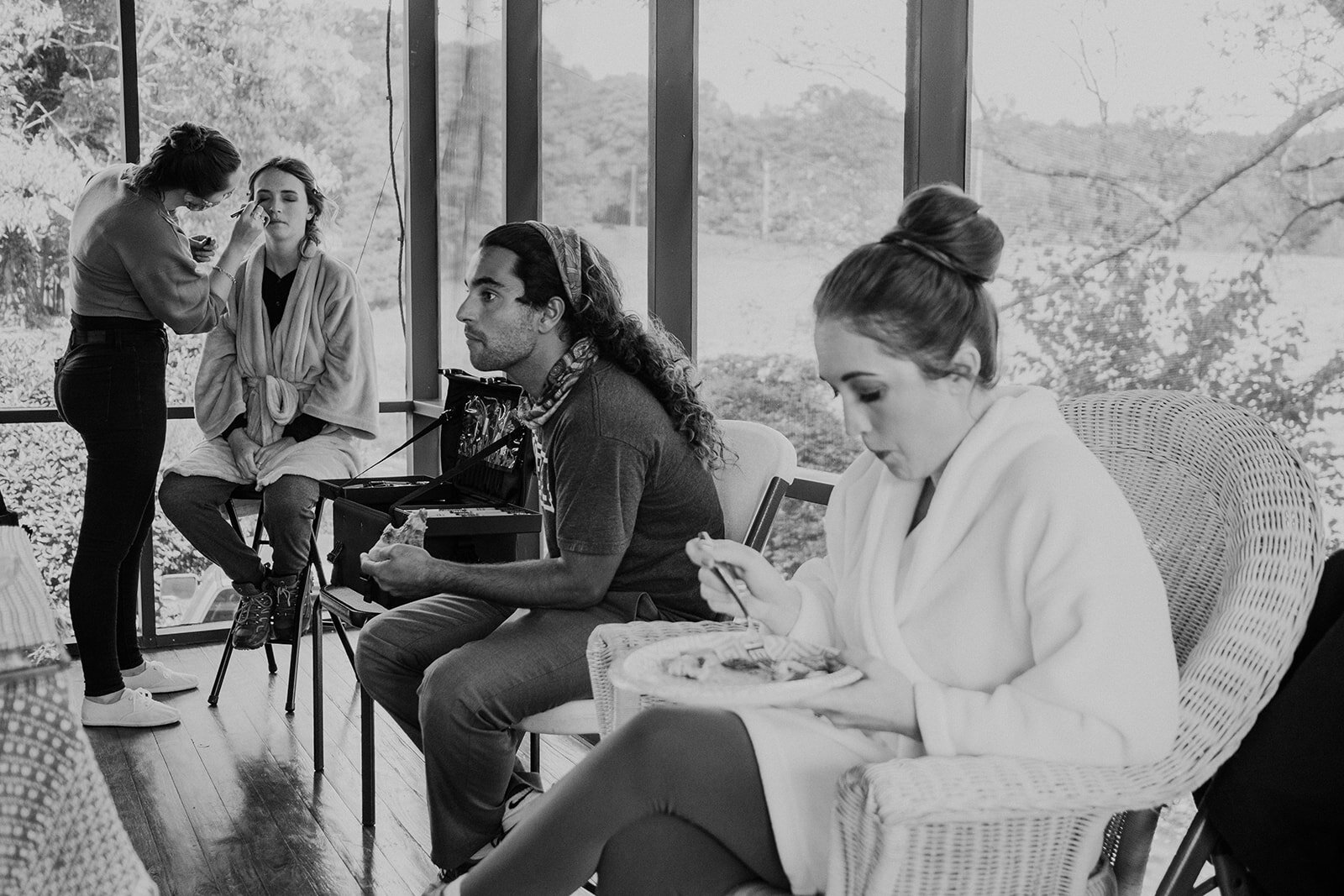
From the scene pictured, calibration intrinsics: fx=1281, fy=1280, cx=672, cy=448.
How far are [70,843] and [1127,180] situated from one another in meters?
1.59

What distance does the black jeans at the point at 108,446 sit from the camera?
3.25m

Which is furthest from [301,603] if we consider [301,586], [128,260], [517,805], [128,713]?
[517,805]

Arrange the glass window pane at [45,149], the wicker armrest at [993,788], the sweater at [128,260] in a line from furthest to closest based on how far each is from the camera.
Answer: the glass window pane at [45,149] → the sweater at [128,260] → the wicker armrest at [993,788]

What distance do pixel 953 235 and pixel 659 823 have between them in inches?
29.7

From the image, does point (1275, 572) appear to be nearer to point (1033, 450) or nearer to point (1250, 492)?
point (1250, 492)

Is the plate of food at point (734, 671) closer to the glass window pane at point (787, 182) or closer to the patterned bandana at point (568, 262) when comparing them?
the patterned bandana at point (568, 262)

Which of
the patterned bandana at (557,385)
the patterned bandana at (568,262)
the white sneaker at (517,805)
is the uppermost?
the patterned bandana at (568,262)

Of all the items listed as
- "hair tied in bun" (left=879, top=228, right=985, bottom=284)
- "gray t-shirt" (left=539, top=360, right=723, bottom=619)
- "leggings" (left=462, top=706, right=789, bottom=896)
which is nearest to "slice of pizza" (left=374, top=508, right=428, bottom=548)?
"gray t-shirt" (left=539, top=360, right=723, bottom=619)

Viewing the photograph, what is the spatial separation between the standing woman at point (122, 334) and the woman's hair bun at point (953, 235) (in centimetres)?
234

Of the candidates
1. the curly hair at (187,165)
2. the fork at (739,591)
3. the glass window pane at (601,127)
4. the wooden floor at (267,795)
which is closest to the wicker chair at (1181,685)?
the fork at (739,591)

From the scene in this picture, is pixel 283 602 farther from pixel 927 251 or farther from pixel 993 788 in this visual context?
pixel 993 788

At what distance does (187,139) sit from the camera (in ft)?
10.8

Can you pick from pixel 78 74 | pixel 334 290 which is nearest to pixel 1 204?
pixel 78 74

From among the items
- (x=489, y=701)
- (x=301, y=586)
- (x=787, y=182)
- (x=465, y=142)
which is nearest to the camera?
(x=489, y=701)
